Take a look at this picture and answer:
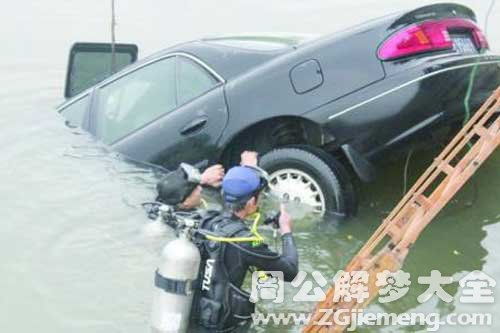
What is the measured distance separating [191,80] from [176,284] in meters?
3.08

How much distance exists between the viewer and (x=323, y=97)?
6.25 meters

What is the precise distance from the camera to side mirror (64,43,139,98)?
8656 millimetres

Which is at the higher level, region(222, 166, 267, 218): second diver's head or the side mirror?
region(222, 166, 267, 218): second diver's head

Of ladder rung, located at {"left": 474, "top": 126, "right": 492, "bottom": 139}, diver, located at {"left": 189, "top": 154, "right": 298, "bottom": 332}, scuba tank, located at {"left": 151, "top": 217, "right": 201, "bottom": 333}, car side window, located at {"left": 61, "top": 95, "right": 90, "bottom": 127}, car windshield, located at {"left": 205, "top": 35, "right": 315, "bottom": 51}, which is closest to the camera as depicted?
scuba tank, located at {"left": 151, "top": 217, "right": 201, "bottom": 333}

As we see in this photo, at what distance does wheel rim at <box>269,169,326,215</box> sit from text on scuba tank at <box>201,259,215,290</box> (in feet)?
6.66

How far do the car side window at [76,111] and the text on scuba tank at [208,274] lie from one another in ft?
12.9

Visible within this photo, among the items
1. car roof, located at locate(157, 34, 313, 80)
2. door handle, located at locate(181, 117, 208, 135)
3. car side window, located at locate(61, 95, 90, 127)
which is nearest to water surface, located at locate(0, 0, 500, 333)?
car side window, located at locate(61, 95, 90, 127)

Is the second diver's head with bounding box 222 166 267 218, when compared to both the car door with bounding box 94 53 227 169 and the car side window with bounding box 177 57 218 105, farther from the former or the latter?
the car side window with bounding box 177 57 218 105

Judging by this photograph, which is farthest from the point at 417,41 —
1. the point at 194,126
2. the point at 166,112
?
the point at 166,112

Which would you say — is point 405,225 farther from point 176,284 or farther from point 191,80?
point 191,80

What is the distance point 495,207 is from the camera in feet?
21.6

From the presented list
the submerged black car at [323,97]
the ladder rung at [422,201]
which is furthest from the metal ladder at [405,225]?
the submerged black car at [323,97]

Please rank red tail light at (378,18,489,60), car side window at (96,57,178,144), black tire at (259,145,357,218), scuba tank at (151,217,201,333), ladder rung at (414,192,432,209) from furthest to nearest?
car side window at (96,57,178,144) < black tire at (259,145,357,218) < red tail light at (378,18,489,60) < ladder rung at (414,192,432,209) < scuba tank at (151,217,201,333)

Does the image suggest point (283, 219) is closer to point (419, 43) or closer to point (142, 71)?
point (419, 43)
